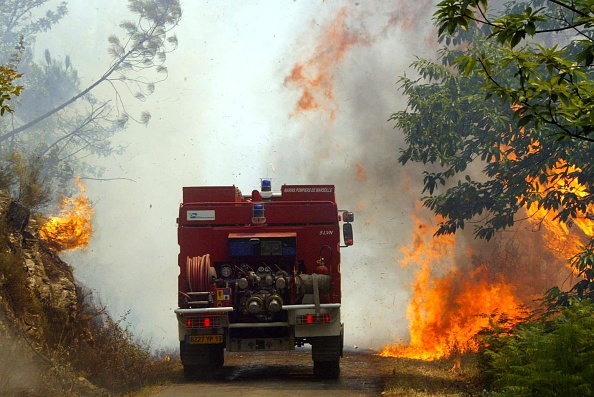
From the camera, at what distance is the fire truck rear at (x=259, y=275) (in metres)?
16.2

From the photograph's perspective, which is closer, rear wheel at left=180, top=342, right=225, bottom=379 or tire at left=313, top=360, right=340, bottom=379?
rear wheel at left=180, top=342, right=225, bottom=379

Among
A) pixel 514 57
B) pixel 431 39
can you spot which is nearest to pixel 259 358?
pixel 431 39

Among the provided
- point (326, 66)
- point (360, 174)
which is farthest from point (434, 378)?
point (326, 66)

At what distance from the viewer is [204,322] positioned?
16094 millimetres

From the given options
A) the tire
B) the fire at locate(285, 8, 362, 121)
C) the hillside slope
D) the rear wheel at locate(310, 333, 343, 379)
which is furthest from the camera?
the fire at locate(285, 8, 362, 121)

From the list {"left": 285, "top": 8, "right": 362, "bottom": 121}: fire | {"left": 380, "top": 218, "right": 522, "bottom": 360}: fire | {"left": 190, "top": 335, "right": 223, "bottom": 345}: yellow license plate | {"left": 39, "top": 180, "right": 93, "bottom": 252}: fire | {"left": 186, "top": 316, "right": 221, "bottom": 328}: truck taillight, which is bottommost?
{"left": 190, "top": 335, "right": 223, "bottom": 345}: yellow license plate

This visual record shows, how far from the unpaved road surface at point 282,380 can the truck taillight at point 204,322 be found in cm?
105

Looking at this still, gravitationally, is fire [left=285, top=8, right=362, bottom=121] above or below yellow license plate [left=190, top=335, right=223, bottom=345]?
above

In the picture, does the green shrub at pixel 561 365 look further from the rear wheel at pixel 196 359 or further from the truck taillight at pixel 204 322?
the rear wheel at pixel 196 359

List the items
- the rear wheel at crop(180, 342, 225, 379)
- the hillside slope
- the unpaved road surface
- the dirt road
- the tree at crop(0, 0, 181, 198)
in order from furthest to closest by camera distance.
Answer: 1. the tree at crop(0, 0, 181, 198)
2. the rear wheel at crop(180, 342, 225, 379)
3. the unpaved road surface
4. the dirt road
5. the hillside slope

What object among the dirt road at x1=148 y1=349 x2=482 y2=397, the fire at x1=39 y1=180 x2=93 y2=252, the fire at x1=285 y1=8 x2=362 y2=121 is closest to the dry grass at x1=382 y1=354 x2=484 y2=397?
the dirt road at x1=148 y1=349 x2=482 y2=397

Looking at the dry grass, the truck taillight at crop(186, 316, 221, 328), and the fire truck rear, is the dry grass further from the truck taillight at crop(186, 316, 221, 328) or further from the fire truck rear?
the truck taillight at crop(186, 316, 221, 328)

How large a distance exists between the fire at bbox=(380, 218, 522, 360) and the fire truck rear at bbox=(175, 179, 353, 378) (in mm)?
6451

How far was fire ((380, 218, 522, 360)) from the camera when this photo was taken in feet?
78.6
